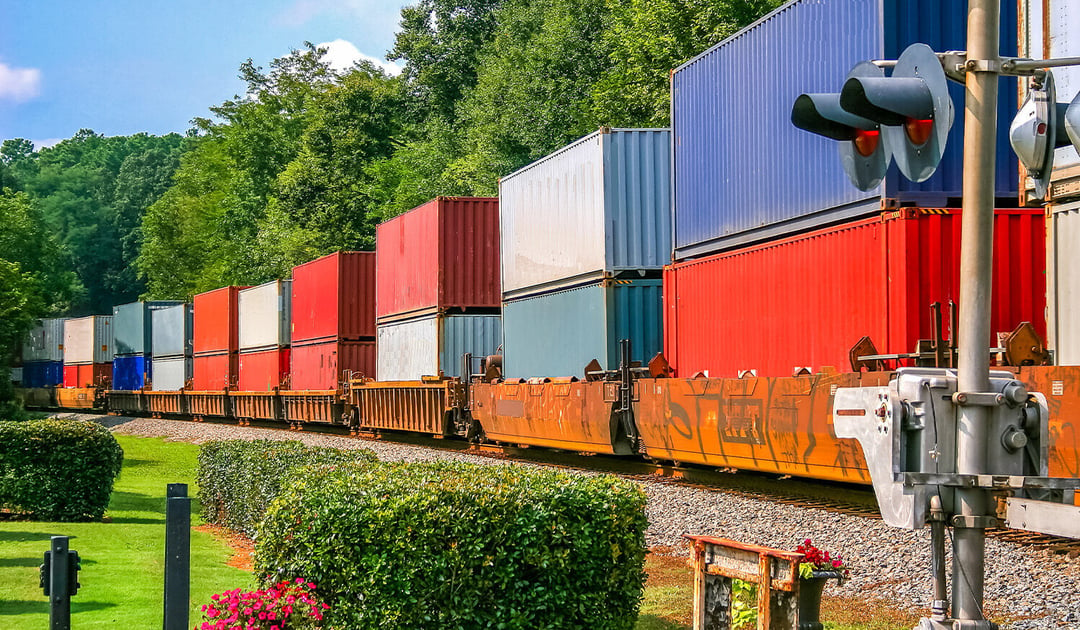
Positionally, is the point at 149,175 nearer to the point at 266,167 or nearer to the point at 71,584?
the point at 266,167

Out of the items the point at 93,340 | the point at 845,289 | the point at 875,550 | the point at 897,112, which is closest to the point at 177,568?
the point at 897,112

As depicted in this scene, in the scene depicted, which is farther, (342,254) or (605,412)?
(342,254)

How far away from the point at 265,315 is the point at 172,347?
43.2 feet

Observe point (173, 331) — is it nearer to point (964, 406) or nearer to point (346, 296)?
point (346, 296)

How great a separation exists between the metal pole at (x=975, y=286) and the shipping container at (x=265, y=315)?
1500 inches

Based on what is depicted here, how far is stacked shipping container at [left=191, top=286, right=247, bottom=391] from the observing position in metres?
47.6

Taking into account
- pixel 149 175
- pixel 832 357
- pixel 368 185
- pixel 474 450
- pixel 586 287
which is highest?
pixel 149 175

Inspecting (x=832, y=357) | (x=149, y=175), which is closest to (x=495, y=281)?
(x=832, y=357)

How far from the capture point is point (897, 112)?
5.18 m

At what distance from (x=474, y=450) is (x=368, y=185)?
155 feet

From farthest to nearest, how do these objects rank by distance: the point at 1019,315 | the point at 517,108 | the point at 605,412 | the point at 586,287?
the point at 517,108
the point at 586,287
the point at 605,412
the point at 1019,315

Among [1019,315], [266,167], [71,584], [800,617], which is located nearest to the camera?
[71,584]

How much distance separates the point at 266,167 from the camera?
88.5 meters

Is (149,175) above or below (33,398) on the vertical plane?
above
